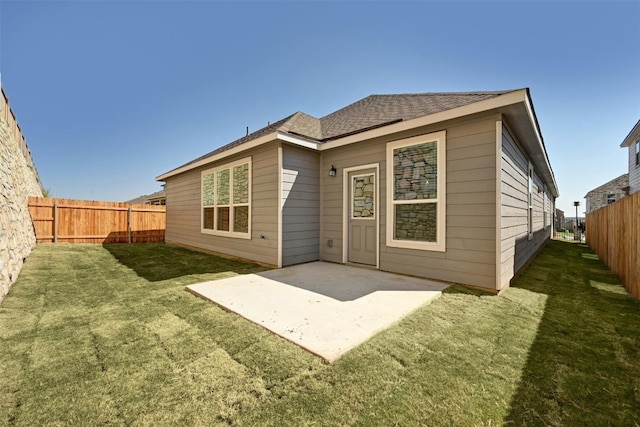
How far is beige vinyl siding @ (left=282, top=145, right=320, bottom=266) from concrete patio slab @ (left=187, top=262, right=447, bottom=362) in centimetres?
76

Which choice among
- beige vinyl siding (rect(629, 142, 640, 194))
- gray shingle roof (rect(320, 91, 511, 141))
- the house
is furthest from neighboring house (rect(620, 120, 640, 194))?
gray shingle roof (rect(320, 91, 511, 141))

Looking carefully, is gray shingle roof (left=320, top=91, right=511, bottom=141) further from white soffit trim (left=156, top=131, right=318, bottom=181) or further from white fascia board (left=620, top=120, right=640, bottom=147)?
white fascia board (left=620, top=120, right=640, bottom=147)

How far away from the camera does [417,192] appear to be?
176 inches

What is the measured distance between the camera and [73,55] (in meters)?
7.69

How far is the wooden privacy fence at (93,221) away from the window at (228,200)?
5.24 m

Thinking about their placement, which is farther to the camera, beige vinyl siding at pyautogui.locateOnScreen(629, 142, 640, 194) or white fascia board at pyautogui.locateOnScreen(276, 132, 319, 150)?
beige vinyl siding at pyautogui.locateOnScreen(629, 142, 640, 194)

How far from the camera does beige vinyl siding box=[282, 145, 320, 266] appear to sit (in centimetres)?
548

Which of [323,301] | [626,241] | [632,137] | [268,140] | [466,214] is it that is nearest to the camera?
[323,301]

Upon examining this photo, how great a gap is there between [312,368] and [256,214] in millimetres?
4573

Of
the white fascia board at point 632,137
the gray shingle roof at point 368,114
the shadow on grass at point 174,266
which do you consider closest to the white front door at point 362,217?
the gray shingle roof at point 368,114

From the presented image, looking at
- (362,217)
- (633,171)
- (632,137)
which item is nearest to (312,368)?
(362,217)

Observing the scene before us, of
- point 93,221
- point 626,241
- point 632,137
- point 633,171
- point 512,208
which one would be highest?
point 632,137

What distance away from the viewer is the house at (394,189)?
3.81 metres

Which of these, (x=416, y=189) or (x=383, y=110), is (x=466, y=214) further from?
(x=383, y=110)
